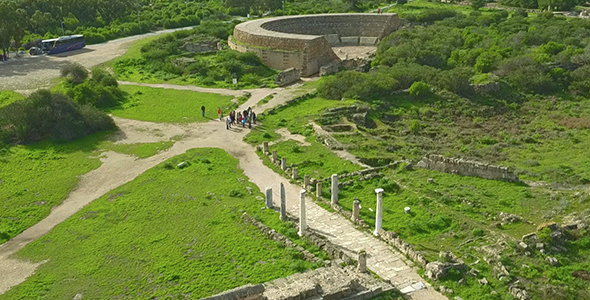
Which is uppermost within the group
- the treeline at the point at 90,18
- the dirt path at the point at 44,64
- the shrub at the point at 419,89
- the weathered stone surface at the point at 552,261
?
the treeline at the point at 90,18

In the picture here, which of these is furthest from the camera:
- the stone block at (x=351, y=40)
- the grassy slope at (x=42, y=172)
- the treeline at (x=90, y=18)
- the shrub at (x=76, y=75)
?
the stone block at (x=351, y=40)

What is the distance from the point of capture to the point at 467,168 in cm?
3119

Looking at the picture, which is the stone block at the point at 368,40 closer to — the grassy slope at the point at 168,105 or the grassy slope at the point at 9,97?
the grassy slope at the point at 168,105

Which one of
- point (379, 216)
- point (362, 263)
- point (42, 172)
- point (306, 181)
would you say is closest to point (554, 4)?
point (306, 181)

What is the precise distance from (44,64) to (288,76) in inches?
1068

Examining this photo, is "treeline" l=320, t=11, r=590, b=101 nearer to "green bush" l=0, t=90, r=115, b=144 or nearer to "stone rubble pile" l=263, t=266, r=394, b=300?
"green bush" l=0, t=90, r=115, b=144

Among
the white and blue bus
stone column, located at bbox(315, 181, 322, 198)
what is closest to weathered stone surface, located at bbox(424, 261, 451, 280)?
stone column, located at bbox(315, 181, 322, 198)

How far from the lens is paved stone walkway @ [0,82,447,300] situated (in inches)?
870

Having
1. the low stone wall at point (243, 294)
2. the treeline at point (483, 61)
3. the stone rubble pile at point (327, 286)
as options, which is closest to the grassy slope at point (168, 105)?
the treeline at point (483, 61)

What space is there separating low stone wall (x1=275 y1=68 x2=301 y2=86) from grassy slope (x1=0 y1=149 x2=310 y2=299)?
24.2m

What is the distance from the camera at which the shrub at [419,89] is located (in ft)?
154

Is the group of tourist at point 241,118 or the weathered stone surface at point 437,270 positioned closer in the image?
the weathered stone surface at point 437,270

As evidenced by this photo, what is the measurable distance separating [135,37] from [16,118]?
43.1m

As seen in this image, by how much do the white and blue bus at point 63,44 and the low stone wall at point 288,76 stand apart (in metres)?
30.0
